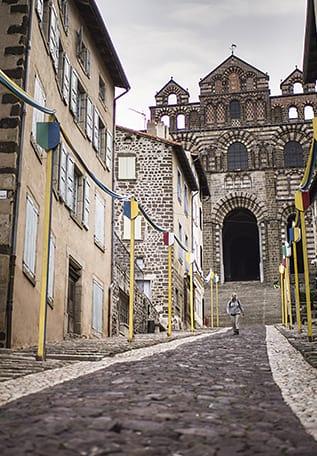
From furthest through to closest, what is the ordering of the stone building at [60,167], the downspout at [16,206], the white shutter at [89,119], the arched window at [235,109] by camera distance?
the arched window at [235,109] → the white shutter at [89,119] → the stone building at [60,167] → the downspout at [16,206]

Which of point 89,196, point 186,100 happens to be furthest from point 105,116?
point 186,100

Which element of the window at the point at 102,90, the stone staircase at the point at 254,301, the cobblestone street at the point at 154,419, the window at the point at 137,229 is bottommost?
the cobblestone street at the point at 154,419

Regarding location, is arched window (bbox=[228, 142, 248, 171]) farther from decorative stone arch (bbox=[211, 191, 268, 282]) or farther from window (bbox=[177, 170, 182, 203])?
window (bbox=[177, 170, 182, 203])

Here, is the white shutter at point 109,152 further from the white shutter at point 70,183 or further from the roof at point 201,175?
the roof at point 201,175

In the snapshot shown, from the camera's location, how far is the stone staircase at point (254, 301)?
3095 centimetres

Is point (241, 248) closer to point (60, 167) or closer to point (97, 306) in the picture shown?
point (97, 306)

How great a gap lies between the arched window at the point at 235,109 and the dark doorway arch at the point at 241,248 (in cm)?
700

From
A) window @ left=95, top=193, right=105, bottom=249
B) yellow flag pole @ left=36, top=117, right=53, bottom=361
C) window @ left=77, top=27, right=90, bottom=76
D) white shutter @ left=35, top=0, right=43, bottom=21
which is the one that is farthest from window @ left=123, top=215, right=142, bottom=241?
yellow flag pole @ left=36, top=117, right=53, bottom=361

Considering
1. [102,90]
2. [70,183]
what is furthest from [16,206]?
[102,90]

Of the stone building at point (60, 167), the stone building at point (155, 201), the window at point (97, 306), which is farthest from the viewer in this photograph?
the stone building at point (155, 201)

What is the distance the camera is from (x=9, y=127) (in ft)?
37.0

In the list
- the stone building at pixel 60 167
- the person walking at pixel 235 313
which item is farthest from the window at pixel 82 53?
the person walking at pixel 235 313

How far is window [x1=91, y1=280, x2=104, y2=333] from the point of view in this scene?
1693 centimetres

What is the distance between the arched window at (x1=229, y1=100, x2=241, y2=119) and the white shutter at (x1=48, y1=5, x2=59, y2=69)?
1326 inches
